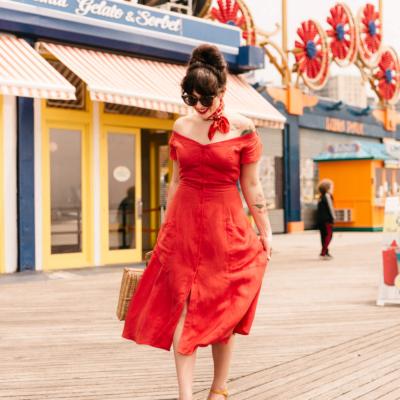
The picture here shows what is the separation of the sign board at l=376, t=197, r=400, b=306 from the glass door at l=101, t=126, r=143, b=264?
525 cm

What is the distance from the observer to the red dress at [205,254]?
9.63ft

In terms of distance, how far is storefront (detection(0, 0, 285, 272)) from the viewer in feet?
29.7

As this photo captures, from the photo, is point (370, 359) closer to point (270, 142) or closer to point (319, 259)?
point (319, 259)

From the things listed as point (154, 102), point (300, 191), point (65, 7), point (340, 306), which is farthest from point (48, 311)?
point (300, 191)

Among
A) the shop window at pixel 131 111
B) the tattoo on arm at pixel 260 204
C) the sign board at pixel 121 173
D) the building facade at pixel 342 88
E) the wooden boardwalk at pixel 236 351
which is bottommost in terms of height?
the wooden boardwalk at pixel 236 351

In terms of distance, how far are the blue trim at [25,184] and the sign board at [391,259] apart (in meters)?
5.51

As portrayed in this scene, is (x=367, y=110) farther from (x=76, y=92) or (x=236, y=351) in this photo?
(x=236, y=351)

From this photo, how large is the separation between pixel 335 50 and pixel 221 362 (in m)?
18.9

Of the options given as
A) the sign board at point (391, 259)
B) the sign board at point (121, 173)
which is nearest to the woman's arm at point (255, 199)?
the sign board at point (391, 259)

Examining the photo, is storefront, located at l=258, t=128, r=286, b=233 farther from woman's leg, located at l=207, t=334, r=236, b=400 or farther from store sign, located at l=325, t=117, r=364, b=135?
woman's leg, located at l=207, t=334, r=236, b=400

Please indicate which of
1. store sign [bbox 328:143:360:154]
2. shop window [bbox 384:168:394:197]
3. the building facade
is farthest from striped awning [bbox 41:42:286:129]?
the building facade

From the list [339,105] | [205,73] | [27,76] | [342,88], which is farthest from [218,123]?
[342,88]

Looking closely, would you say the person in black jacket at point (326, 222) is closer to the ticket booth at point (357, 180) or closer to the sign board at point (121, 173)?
the sign board at point (121, 173)

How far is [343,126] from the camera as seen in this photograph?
865 inches
